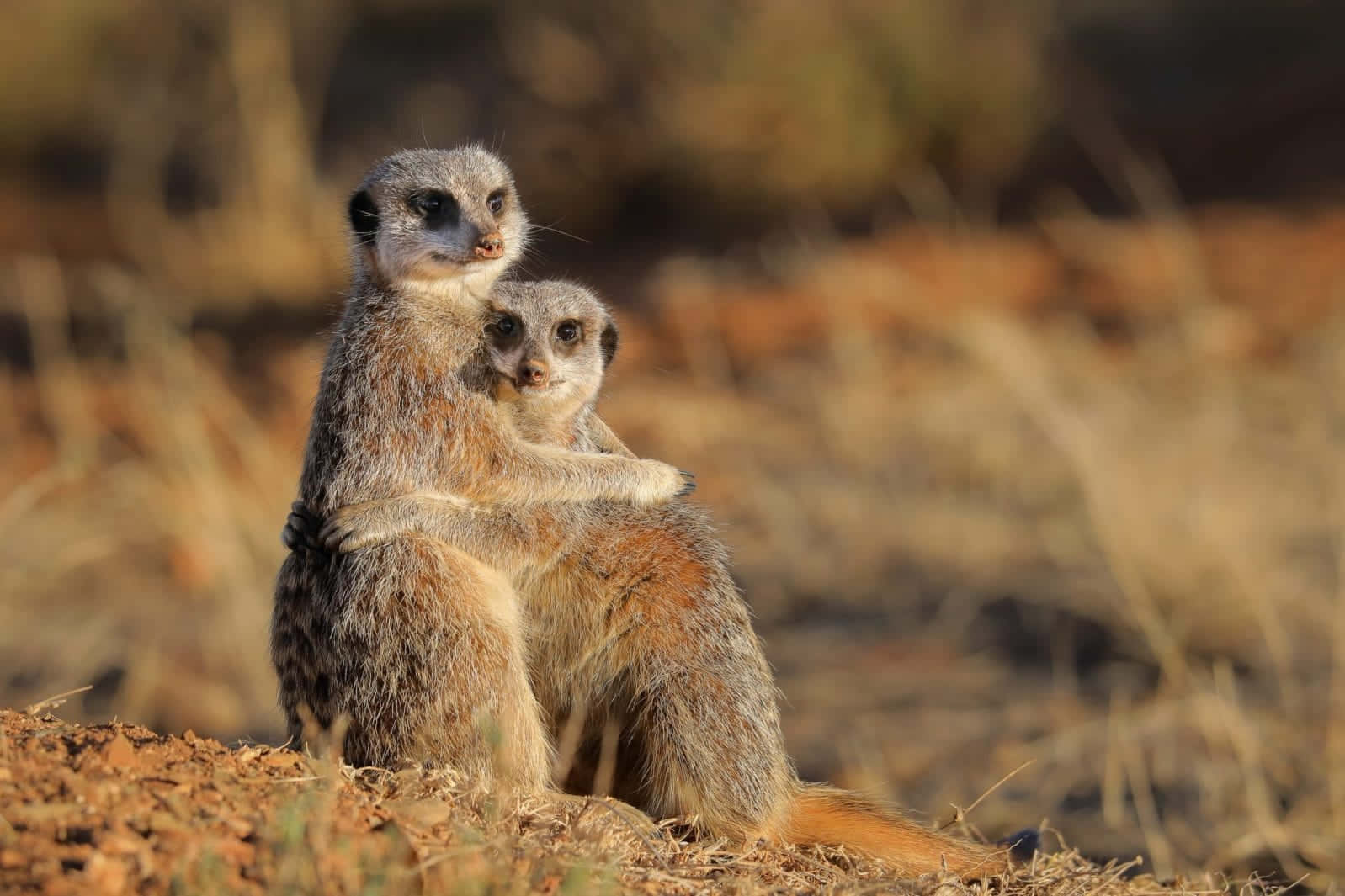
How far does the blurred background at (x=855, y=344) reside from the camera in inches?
277

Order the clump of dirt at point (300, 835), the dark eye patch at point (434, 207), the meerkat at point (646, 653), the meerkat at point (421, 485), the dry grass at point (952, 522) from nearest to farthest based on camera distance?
the clump of dirt at point (300, 835) < the meerkat at point (421, 485) < the meerkat at point (646, 653) < the dark eye patch at point (434, 207) < the dry grass at point (952, 522)

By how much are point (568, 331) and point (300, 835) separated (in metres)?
1.94

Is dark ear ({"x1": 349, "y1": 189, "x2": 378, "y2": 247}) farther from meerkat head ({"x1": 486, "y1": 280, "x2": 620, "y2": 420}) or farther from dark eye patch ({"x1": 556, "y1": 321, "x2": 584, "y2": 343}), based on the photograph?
dark eye patch ({"x1": 556, "y1": 321, "x2": 584, "y2": 343})

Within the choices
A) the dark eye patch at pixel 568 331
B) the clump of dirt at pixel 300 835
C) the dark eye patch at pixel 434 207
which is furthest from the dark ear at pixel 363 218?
the clump of dirt at pixel 300 835

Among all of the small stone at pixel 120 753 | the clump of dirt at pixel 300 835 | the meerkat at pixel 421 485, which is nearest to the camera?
the clump of dirt at pixel 300 835

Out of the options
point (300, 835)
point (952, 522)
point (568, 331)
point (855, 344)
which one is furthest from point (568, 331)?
point (855, 344)

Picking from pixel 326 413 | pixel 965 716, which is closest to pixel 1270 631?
pixel 965 716

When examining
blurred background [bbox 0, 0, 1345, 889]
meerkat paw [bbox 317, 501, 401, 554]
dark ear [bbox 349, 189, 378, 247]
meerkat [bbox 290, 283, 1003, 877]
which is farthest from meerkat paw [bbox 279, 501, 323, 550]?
blurred background [bbox 0, 0, 1345, 889]

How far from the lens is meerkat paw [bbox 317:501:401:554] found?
384 cm

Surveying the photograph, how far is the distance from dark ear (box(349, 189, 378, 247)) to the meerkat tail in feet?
6.49

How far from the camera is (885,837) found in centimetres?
402

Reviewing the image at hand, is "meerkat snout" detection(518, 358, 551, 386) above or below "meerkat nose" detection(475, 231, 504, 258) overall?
below

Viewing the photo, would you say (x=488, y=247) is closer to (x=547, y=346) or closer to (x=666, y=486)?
(x=547, y=346)

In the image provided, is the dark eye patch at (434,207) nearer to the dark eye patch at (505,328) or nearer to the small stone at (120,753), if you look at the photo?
the dark eye patch at (505,328)
